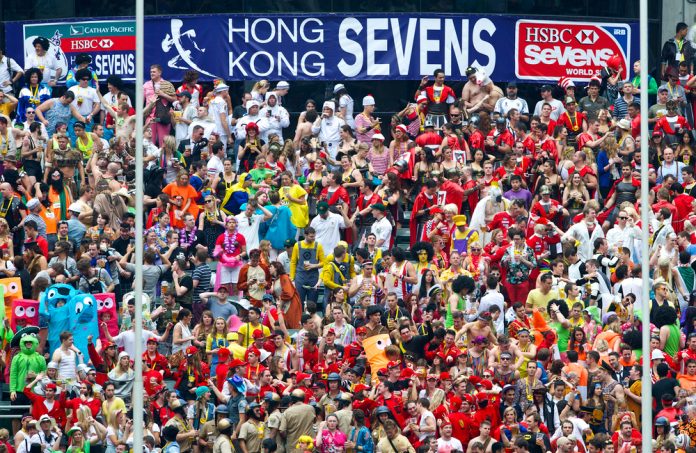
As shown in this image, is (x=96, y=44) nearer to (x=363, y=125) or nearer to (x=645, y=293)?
(x=363, y=125)

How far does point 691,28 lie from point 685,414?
40.2 ft

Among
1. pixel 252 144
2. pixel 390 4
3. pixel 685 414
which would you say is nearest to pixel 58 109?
pixel 252 144

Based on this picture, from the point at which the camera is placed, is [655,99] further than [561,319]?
Yes

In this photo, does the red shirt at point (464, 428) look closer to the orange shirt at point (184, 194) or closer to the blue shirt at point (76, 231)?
the orange shirt at point (184, 194)

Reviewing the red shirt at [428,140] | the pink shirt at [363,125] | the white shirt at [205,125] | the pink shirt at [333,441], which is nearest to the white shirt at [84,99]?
the white shirt at [205,125]

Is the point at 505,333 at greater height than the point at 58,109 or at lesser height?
lesser

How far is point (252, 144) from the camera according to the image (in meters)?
33.9

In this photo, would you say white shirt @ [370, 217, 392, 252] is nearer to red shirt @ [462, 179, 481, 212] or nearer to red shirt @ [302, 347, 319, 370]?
red shirt @ [462, 179, 481, 212]

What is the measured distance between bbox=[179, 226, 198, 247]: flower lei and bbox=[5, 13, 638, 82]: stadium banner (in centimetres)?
713

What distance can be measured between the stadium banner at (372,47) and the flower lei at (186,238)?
7.13 m

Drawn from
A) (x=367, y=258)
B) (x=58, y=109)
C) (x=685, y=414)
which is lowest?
(x=685, y=414)

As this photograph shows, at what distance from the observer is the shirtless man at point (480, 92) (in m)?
35.4

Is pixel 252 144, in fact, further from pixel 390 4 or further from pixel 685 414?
pixel 685 414

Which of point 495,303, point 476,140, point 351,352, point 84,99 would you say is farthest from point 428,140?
point 351,352
